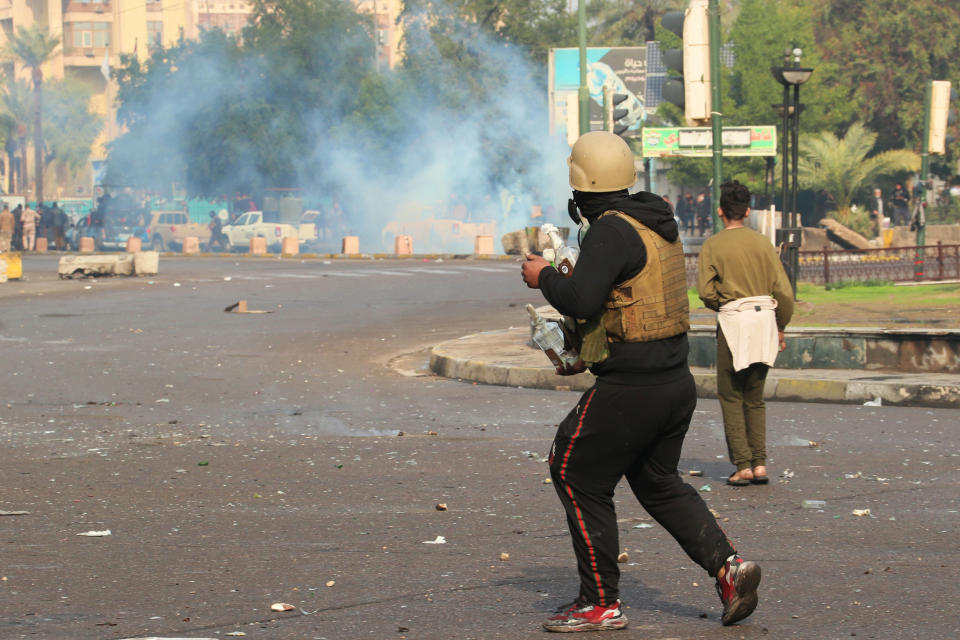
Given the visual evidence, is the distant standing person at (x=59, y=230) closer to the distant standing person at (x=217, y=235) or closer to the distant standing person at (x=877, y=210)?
the distant standing person at (x=217, y=235)

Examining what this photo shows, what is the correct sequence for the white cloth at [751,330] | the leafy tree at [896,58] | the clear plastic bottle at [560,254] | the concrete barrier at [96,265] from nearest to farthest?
1. the clear plastic bottle at [560,254]
2. the white cloth at [751,330]
3. the concrete barrier at [96,265]
4. the leafy tree at [896,58]

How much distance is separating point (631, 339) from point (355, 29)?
58927 mm

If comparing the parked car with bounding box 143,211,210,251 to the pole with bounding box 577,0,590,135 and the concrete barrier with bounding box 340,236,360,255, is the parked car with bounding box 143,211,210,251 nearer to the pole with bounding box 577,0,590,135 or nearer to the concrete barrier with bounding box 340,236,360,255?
the concrete barrier with bounding box 340,236,360,255

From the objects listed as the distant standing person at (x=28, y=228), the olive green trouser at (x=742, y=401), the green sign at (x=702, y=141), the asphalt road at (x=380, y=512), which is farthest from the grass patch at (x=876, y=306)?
the distant standing person at (x=28, y=228)

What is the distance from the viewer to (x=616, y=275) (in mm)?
4609

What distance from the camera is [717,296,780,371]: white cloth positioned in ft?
25.2

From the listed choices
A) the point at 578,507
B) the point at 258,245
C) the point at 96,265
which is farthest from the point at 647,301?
the point at 258,245

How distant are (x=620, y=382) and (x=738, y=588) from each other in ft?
2.66

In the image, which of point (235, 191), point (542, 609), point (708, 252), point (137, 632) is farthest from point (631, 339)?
point (235, 191)

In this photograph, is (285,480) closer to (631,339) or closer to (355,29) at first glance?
(631,339)

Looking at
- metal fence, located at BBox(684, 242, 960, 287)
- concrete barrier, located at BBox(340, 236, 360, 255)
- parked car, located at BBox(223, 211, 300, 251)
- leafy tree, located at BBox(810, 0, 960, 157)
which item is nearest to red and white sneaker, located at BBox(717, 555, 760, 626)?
metal fence, located at BBox(684, 242, 960, 287)

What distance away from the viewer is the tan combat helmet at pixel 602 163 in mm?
4719

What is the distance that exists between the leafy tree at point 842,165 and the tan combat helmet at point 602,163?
42013 millimetres

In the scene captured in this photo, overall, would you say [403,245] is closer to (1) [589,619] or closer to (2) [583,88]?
(2) [583,88]
